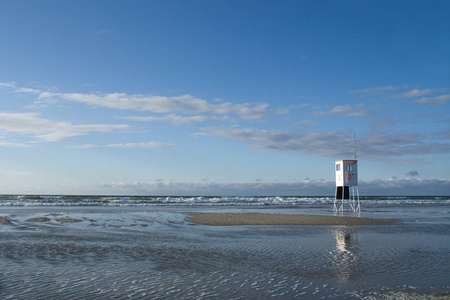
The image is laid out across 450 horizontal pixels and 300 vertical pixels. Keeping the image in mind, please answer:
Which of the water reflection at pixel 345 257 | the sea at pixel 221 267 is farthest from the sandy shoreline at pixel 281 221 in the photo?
the water reflection at pixel 345 257

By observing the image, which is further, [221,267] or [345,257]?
[345,257]

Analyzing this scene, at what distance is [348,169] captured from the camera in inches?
1288

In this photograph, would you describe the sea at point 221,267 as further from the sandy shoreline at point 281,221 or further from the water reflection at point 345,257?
the sandy shoreline at point 281,221

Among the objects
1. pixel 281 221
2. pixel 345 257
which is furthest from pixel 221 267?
pixel 281 221

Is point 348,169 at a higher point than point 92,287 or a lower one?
higher

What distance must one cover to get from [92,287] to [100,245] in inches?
232

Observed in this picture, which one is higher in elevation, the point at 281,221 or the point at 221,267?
the point at 221,267

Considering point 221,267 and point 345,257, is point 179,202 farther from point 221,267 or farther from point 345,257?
point 221,267

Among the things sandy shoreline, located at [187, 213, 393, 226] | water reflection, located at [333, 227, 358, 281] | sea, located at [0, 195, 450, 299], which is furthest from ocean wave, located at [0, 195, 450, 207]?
water reflection, located at [333, 227, 358, 281]

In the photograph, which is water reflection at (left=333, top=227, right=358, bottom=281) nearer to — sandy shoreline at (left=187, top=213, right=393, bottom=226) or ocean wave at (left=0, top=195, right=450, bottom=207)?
sandy shoreline at (left=187, top=213, right=393, bottom=226)

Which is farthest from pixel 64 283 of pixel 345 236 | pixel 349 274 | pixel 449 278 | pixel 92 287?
pixel 345 236

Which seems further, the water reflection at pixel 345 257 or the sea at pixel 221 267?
the water reflection at pixel 345 257

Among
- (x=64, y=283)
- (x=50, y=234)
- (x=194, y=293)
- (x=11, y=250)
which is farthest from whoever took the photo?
(x=50, y=234)

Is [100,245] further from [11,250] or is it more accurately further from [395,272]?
[395,272]
